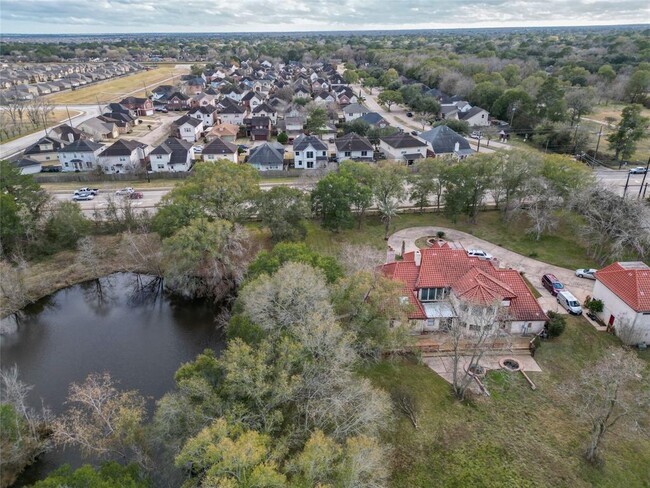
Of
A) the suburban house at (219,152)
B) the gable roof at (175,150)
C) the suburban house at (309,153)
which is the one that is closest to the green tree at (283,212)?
the suburban house at (309,153)

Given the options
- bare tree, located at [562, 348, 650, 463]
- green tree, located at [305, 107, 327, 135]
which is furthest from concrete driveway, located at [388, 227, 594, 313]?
green tree, located at [305, 107, 327, 135]

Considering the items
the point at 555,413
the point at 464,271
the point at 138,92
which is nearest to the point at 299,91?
the point at 138,92

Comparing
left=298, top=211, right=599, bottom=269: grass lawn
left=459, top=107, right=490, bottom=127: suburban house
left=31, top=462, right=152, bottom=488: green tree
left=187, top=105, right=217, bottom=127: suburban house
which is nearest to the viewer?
left=31, top=462, right=152, bottom=488: green tree

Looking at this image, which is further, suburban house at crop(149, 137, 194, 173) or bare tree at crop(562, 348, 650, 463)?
suburban house at crop(149, 137, 194, 173)

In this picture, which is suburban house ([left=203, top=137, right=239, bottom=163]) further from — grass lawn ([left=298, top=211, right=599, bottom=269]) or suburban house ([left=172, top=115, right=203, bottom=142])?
grass lawn ([left=298, top=211, right=599, bottom=269])

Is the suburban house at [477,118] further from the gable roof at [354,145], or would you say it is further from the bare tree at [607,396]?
the bare tree at [607,396]

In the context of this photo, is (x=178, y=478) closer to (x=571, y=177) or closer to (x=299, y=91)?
(x=571, y=177)

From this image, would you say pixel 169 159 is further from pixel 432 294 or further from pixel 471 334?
pixel 471 334
